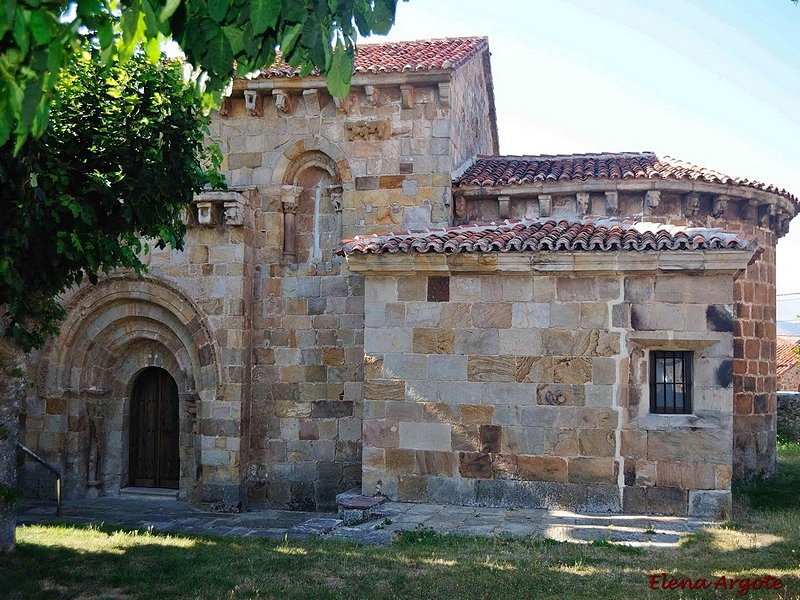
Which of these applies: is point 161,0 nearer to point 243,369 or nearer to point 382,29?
point 382,29

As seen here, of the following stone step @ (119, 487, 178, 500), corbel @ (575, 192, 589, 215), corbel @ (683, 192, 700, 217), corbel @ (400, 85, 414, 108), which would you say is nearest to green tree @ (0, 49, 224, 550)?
corbel @ (400, 85, 414, 108)

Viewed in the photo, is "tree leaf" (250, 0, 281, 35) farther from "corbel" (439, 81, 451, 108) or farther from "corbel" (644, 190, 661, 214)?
"corbel" (644, 190, 661, 214)

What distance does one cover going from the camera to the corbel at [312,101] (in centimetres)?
1227

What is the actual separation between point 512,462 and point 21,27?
765 centimetres

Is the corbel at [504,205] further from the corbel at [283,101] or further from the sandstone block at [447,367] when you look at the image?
the corbel at [283,101]

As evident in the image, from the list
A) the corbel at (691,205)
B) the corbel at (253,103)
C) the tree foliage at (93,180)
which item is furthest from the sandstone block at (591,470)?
the corbel at (253,103)

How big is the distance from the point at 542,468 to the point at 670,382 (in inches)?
74.0

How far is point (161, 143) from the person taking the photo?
26.2 ft

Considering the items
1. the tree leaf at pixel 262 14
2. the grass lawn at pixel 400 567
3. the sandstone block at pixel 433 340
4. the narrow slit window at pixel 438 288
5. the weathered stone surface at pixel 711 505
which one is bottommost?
the grass lawn at pixel 400 567

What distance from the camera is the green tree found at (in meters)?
7.37

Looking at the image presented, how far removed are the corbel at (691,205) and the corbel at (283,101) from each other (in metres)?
6.42

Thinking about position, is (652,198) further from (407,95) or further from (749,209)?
(407,95)

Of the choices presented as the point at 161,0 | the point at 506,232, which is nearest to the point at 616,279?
the point at 506,232

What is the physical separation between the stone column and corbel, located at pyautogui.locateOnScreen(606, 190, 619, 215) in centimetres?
489
